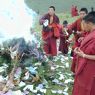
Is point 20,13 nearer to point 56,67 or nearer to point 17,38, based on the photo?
point 17,38

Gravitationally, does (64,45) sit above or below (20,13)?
below

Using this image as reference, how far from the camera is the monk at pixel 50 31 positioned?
416 inches

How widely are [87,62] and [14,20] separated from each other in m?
3.43

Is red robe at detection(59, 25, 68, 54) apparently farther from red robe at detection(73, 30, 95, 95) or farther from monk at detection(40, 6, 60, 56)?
red robe at detection(73, 30, 95, 95)

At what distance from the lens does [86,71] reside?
6230 millimetres

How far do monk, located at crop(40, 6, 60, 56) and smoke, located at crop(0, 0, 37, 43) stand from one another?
899 millimetres

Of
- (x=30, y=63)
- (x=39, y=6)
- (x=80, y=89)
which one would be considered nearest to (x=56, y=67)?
(x=30, y=63)

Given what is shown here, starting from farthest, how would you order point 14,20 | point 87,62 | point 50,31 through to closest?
point 50,31 → point 14,20 → point 87,62

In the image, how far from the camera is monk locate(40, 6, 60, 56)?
34.6 feet

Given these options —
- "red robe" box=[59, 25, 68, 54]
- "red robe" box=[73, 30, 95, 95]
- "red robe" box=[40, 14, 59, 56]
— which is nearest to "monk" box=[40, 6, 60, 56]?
"red robe" box=[40, 14, 59, 56]

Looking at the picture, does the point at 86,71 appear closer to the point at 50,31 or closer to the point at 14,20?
the point at 14,20

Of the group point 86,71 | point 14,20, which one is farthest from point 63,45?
point 86,71

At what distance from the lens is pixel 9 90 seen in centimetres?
750

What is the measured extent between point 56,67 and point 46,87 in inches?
72.7
